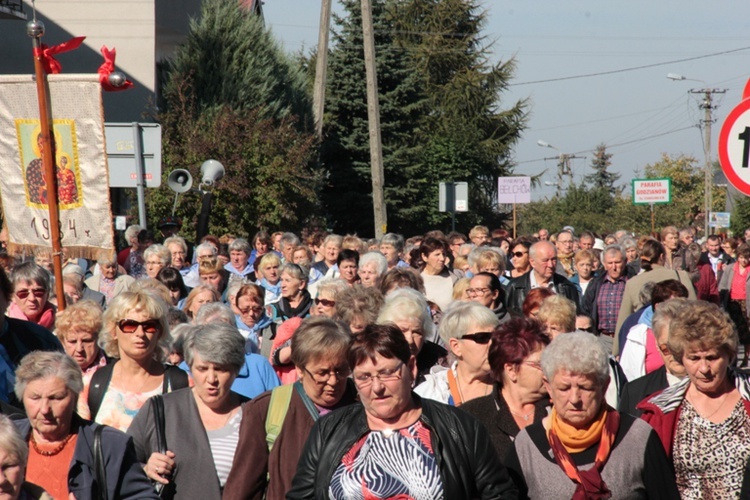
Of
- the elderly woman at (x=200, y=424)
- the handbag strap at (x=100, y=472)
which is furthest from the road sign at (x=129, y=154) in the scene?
the handbag strap at (x=100, y=472)

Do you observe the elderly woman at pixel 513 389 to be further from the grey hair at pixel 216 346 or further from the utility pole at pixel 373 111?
the utility pole at pixel 373 111

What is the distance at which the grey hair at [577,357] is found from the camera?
4637 mm

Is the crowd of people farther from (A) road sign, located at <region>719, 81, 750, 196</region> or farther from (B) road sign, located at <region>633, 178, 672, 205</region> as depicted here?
(B) road sign, located at <region>633, 178, 672, 205</region>

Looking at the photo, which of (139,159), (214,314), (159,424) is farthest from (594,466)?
(139,159)

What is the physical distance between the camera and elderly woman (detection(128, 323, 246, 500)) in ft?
17.4

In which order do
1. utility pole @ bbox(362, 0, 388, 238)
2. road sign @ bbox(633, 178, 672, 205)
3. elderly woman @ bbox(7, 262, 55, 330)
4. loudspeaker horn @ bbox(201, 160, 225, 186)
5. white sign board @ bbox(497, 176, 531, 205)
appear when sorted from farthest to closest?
road sign @ bbox(633, 178, 672, 205) → white sign board @ bbox(497, 176, 531, 205) → utility pole @ bbox(362, 0, 388, 238) → loudspeaker horn @ bbox(201, 160, 225, 186) → elderly woman @ bbox(7, 262, 55, 330)

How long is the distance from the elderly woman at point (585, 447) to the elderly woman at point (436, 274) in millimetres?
6465

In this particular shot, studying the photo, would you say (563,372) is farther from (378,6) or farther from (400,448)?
(378,6)

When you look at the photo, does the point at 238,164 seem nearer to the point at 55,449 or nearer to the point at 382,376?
the point at 55,449

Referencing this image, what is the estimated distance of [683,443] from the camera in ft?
16.8

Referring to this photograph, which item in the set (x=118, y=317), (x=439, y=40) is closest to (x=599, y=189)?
(x=439, y=40)

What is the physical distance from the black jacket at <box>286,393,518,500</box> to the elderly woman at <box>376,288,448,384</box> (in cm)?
194

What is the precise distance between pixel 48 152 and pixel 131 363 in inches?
85.2

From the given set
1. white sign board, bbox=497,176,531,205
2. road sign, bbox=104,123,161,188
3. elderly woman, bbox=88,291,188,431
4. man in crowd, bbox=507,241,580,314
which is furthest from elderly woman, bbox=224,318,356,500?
white sign board, bbox=497,176,531,205
